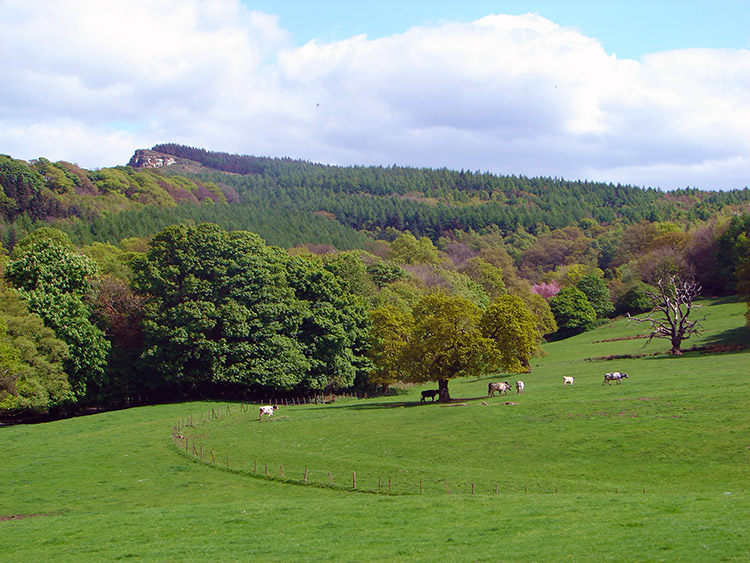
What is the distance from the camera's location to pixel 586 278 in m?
129

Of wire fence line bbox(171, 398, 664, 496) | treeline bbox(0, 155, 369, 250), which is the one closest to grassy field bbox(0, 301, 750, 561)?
wire fence line bbox(171, 398, 664, 496)

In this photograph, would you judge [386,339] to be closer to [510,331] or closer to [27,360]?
[510,331]

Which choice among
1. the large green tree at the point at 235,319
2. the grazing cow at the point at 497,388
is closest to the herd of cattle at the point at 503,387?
the grazing cow at the point at 497,388

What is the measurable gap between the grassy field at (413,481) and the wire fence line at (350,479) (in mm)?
166

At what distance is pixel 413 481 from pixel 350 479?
12.1 feet

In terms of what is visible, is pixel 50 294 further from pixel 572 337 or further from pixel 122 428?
pixel 572 337

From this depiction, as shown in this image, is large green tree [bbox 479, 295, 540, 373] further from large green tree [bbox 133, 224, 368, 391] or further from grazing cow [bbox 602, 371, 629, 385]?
large green tree [bbox 133, 224, 368, 391]

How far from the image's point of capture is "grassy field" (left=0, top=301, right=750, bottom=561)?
21.7 m

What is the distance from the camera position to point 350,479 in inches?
1366

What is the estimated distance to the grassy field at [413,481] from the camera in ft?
71.1

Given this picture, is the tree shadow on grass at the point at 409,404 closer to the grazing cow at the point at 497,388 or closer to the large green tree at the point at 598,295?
the grazing cow at the point at 497,388

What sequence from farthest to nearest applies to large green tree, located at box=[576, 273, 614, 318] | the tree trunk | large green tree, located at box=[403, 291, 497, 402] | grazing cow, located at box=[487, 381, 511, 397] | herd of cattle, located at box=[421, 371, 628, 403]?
large green tree, located at box=[576, 273, 614, 318] < grazing cow, located at box=[487, 381, 511, 397] < herd of cattle, located at box=[421, 371, 628, 403] < the tree trunk < large green tree, located at box=[403, 291, 497, 402]

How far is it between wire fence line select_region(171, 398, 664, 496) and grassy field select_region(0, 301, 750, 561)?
0.54 ft

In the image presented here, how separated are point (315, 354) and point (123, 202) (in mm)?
139792
